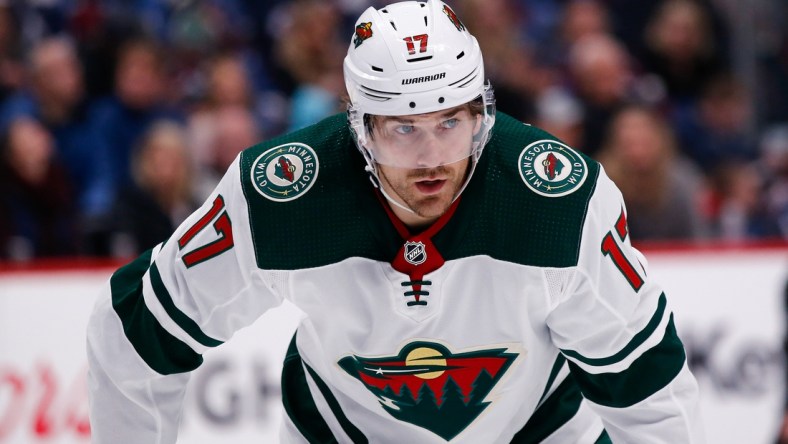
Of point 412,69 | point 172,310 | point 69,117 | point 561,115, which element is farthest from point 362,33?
point 69,117

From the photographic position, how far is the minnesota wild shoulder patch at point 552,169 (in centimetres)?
254

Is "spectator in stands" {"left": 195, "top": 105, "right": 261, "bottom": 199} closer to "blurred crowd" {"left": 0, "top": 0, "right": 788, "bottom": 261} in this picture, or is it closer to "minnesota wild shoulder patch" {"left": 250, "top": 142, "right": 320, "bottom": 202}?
"blurred crowd" {"left": 0, "top": 0, "right": 788, "bottom": 261}

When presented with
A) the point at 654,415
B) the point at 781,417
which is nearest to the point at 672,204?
the point at 781,417

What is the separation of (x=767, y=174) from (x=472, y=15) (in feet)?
5.86

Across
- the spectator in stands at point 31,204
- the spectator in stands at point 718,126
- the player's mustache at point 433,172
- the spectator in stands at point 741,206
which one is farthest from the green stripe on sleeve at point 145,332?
the spectator in stands at point 718,126

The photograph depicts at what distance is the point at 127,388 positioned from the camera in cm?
285

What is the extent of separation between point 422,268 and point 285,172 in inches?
15.0

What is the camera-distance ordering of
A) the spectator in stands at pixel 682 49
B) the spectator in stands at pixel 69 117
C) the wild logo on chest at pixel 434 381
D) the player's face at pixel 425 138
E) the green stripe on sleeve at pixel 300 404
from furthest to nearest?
the spectator in stands at pixel 682 49 → the spectator in stands at pixel 69 117 → the green stripe on sleeve at pixel 300 404 → the wild logo on chest at pixel 434 381 → the player's face at pixel 425 138

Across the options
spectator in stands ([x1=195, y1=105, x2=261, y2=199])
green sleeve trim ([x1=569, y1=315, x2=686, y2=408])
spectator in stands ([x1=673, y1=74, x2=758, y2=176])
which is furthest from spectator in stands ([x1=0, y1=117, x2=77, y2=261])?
green sleeve trim ([x1=569, y1=315, x2=686, y2=408])

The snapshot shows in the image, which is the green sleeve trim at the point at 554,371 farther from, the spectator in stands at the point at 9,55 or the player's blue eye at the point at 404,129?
the spectator in stands at the point at 9,55

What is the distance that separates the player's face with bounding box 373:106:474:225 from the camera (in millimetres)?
2527

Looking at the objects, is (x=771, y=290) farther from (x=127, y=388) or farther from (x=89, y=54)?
(x=89, y=54)

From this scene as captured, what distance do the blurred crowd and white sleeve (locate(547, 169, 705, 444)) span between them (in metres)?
3.00

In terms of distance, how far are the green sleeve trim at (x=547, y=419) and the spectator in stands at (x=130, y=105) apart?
3.51 m
